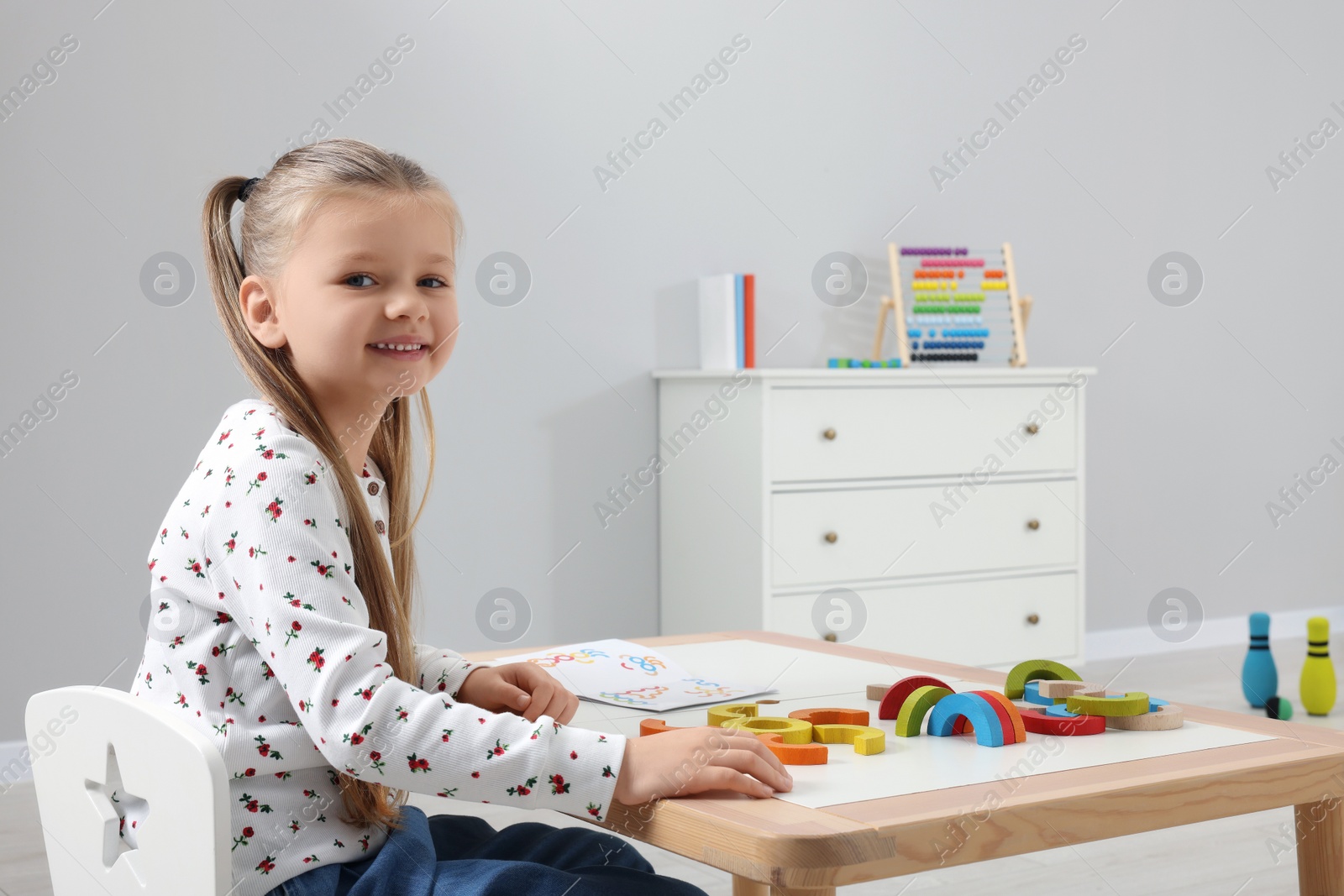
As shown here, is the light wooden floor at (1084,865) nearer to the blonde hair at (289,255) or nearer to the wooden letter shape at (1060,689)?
the wooden letter shape at (1060,689)

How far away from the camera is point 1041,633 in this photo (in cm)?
372

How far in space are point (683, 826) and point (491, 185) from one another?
2.79 m

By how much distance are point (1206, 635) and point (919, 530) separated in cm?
174

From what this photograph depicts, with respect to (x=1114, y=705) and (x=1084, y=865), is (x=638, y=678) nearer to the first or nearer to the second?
(x=1114, y=705)

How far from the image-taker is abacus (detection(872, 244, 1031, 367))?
12.7ft

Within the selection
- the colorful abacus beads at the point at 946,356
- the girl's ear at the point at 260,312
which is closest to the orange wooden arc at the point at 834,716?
the girl's ear at the point at 260,312

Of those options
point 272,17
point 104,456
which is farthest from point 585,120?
point 104,456

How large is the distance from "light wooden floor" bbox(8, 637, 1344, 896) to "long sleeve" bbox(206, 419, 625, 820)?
123 centimetres

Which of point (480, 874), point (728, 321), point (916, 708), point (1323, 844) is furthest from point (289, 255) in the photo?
point (728, 321)

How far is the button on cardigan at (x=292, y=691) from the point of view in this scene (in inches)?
34.1

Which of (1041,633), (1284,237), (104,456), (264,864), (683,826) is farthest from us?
(1284,237)

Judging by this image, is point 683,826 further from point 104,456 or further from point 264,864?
point 104,456

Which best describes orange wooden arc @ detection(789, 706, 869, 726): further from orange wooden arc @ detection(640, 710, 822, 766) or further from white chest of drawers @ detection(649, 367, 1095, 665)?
white chest of drawers @ detection(649, 367, 1095, 665)

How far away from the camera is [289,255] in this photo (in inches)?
41.4
